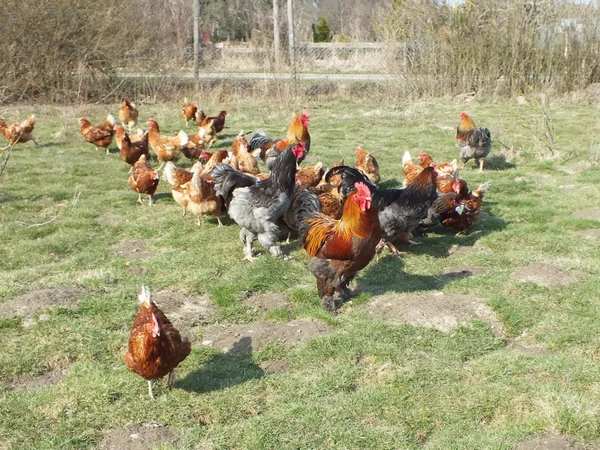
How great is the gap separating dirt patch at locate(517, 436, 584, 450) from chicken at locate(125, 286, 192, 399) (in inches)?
94.9

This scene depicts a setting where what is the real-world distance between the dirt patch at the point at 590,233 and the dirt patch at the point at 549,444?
423 cm

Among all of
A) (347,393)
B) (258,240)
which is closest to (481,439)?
(347,393)

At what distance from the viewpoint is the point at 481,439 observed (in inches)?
146

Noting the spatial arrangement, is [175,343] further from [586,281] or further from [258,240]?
[586,281]

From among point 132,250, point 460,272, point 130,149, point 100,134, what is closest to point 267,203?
point 132,250

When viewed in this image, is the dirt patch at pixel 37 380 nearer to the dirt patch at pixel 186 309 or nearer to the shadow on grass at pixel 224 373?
the shadow on grass at pixel 224 373

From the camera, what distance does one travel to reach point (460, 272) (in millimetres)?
6398

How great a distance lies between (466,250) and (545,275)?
45.8 inches

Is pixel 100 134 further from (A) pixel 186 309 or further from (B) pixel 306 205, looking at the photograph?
(A) pixel 186 309

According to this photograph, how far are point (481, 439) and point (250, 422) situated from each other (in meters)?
1.53

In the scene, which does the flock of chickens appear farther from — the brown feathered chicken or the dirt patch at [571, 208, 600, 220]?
the dirt patch at [571, 208, 600, 220]

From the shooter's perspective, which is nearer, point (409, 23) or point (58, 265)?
point (58, 265)

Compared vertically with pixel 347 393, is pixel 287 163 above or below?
above

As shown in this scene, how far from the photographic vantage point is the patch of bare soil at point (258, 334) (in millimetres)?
5023
